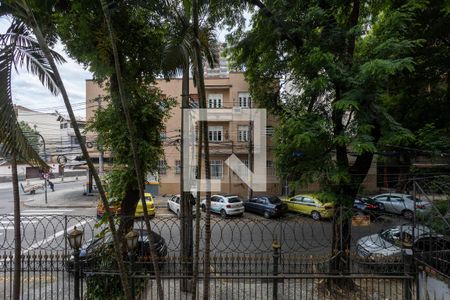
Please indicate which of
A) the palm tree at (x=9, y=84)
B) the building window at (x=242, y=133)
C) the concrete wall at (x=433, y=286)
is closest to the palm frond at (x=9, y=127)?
the palm tree at (x=9, y=84)

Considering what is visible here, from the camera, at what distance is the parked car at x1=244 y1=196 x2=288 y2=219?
50.5 ft

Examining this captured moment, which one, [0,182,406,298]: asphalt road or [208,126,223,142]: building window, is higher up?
[208,126,223,142]: building window

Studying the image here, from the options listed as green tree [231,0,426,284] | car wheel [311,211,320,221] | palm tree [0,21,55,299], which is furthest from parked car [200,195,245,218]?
palm tree [0,21,55,299]

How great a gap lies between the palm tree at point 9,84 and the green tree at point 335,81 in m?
4.63

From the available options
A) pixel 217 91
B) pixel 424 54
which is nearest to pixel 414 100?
pixel 424 54

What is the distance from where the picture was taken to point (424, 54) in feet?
26.0

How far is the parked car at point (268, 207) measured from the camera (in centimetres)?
1539

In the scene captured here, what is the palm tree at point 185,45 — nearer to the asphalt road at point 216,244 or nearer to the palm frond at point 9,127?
the asphalt road at point 216,244

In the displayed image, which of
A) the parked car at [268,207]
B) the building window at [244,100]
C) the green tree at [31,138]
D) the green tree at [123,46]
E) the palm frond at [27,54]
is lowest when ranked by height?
the parked car at [268,207]

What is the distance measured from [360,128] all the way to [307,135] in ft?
3.49

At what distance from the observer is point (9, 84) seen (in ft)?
11.1

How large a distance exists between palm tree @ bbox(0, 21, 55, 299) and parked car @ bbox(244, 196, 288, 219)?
13.0 meters

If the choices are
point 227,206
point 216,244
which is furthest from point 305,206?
point 216,244

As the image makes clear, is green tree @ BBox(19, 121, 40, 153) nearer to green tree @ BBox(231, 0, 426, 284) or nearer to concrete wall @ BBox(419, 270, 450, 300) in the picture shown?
green tree @ BBox(231, 0, 426, 284)
